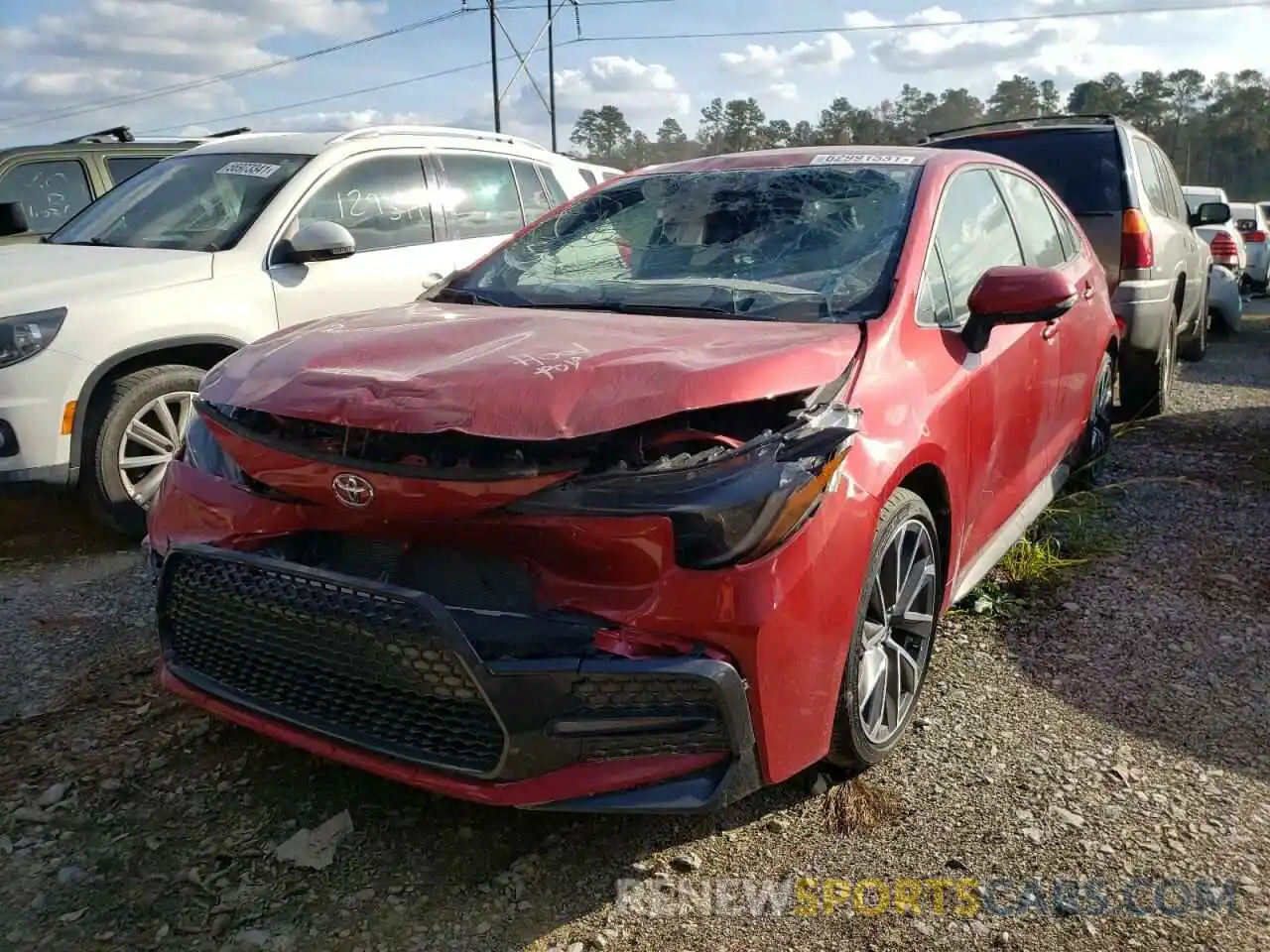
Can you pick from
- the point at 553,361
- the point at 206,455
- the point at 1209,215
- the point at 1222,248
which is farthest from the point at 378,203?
the point at 1222,248

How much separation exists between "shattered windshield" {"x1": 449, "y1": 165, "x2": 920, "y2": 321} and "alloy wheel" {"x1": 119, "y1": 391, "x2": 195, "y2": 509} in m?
1.82

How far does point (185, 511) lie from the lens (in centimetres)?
255

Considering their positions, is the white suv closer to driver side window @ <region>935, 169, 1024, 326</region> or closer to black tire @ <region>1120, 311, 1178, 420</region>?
driver side window @ <region>935, 169, 1024, 326</region>

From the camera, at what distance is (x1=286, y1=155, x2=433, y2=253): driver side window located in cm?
528

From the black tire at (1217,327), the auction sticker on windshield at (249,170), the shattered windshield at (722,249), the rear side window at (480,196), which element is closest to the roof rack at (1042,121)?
the rear side window at (480,196)

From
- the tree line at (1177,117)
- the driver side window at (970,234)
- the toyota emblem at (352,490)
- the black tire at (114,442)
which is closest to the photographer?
the toyota emblem at (352,490)

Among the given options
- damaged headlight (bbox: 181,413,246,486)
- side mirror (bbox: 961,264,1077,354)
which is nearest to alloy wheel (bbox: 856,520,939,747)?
side mirror (bbox: 961,264,1077,354)

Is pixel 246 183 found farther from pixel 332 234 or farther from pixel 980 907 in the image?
pixel 980 907

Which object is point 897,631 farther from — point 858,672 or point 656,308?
point 656,308

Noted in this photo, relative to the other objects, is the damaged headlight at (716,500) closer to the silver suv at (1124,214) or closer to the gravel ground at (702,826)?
the gravel ground at (702,826)

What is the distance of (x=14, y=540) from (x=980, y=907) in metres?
4.40

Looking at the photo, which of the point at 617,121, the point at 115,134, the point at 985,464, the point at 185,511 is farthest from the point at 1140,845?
the point at 617,121

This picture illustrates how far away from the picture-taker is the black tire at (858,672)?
2.37 m

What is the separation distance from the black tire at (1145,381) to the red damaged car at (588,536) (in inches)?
145
